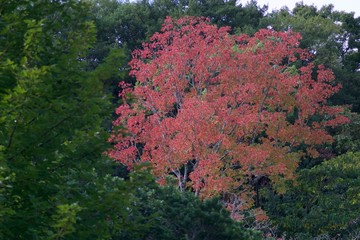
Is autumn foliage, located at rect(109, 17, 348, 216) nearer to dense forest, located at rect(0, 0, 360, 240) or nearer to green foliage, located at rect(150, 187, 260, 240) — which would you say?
dense forest, located at rect(0, 0, 360, 240)

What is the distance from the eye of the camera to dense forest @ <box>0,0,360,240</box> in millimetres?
6172

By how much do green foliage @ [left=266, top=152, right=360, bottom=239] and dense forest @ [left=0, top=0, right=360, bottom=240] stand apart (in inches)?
1.9

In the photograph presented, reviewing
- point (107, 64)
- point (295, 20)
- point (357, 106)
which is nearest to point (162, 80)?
point (107, 64)

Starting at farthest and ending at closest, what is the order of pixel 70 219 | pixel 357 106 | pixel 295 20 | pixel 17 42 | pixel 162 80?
pixel 295 20, pixel 357 106, pixel 162 80, pixel 17 42, pixel 70 219

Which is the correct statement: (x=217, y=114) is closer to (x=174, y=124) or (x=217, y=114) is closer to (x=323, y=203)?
(x=174, y=124)

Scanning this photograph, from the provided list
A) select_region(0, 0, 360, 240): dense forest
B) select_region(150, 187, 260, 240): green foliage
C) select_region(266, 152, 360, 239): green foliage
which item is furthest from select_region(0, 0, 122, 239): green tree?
select_region(266, 152, 360, 239): green foliage

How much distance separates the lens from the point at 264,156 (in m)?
15.8

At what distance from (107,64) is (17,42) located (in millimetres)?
951

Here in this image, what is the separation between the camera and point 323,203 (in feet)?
61.1

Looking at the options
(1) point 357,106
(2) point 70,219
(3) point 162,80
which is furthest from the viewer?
(1) point 357,106

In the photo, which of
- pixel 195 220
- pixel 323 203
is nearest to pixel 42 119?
pixel 195 220

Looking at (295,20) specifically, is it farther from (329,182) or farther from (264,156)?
(264,156)

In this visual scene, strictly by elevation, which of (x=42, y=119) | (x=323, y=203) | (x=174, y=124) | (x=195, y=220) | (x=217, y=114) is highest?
(x=42, y=119)

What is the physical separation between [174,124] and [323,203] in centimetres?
560
